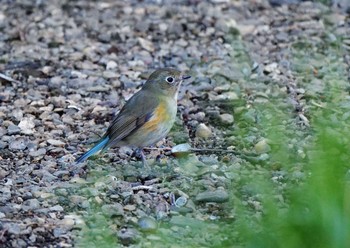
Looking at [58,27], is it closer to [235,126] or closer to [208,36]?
[208,36]

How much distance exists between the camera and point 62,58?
8414 mm

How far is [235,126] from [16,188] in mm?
1824

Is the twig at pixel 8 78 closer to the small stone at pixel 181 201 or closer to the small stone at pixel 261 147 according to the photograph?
the small stone at pixel 261 147

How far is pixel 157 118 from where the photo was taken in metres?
6.58

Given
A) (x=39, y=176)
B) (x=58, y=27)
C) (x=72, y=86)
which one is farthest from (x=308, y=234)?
(x=58, y=27)

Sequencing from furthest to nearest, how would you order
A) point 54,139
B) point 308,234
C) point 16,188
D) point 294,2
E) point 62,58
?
1. point 294,2
2. point 62,58
3. point 54,139
4. point 16,188
5. point 308,234

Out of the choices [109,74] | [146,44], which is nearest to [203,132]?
[109,74]

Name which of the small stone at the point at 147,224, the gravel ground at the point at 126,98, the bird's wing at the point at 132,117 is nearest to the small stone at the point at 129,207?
the gravel ground at the point at 126,98

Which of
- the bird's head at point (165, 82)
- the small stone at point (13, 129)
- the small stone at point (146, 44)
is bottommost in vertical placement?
the small stone at point (146, 44)

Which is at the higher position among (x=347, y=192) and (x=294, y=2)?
(x=347, y=192)

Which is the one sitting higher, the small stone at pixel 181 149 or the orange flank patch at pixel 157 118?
the orange flank patch at pixel 157 118

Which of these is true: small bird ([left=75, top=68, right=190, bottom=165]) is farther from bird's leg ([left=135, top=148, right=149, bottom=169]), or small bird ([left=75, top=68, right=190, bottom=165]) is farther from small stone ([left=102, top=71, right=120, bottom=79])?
small stone ([left=102, top=71, right=120, bottom=79])

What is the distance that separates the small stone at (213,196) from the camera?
227 inches

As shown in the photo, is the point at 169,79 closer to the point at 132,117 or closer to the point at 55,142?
the point at 132,117
